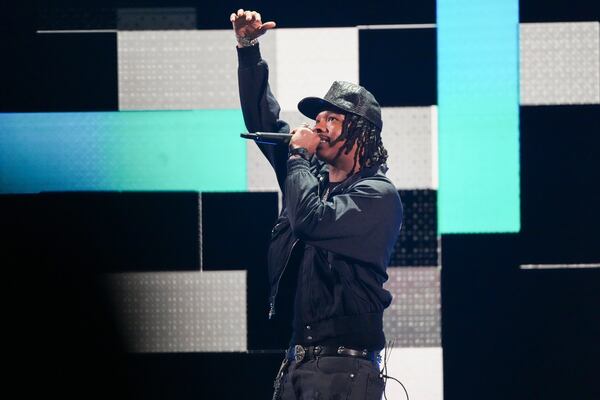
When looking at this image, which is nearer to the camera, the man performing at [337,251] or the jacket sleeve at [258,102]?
the man performing at [337,251]

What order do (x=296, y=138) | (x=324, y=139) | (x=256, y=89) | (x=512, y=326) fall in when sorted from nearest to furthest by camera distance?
1. (x=296, y=138)
2. (x=324, y=139)
3. (x=256, y=89)
4. (x=512, y=326)

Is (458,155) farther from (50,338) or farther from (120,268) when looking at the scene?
(50,338)

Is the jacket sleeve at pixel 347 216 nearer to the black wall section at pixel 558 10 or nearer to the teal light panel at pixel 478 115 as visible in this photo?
the teal light panel at pixel 478 115

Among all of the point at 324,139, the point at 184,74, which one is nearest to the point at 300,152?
the point at 324,139

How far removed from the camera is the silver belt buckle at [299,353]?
2141 millimetres

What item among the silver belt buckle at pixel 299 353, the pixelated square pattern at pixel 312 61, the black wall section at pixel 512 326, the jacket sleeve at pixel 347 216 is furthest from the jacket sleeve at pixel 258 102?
the black wall section at pixel 512 326

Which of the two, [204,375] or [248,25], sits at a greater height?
[248,25]

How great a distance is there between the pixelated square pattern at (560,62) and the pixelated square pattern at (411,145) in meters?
0.39

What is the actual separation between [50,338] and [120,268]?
0.36 m

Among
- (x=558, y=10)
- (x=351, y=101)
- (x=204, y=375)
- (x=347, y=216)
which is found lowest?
(x=204, y=375)

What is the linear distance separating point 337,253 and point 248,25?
768 mm

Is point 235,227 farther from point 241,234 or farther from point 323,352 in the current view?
point 323,352

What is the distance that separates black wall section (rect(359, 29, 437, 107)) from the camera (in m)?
2.87

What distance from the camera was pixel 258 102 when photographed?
2436 mm
